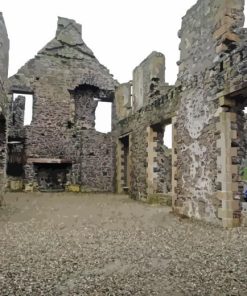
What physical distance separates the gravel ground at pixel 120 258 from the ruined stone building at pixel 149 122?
1411 mm

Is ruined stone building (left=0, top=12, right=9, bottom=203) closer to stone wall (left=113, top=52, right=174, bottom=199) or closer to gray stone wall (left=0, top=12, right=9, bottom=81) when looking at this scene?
gray stone wall (left=0, top=12, right=9, bottom=81)

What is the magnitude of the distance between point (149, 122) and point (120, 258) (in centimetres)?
756

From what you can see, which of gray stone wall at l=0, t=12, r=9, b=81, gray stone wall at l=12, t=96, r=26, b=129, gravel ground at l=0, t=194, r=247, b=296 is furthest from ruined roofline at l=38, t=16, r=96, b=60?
gravel ground at l=0, t=194, r=247, b=296

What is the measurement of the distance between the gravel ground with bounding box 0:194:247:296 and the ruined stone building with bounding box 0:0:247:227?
141 cm

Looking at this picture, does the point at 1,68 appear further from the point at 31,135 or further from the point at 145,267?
the point at 145,267

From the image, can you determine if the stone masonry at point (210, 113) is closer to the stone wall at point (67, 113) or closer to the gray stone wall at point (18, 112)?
the stone wall at point (67, 113)

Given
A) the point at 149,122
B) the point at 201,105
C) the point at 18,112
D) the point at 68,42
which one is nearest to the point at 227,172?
the point at 201,105

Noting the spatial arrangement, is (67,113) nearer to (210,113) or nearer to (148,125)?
(148,125)

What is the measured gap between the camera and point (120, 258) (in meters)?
4.00

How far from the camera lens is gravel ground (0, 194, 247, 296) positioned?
299 cm

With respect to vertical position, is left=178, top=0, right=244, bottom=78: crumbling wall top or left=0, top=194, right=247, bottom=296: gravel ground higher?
left=178, top=0, right=244, bottom=78: crumbling wall top

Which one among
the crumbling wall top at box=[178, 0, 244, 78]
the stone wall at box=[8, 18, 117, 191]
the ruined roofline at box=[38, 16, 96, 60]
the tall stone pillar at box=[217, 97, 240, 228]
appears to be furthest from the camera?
the ruined roofline at box=[38, 16, 96, 60]

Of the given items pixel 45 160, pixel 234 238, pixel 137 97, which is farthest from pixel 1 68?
pixel 234 238

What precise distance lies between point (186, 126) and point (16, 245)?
5086 mm
